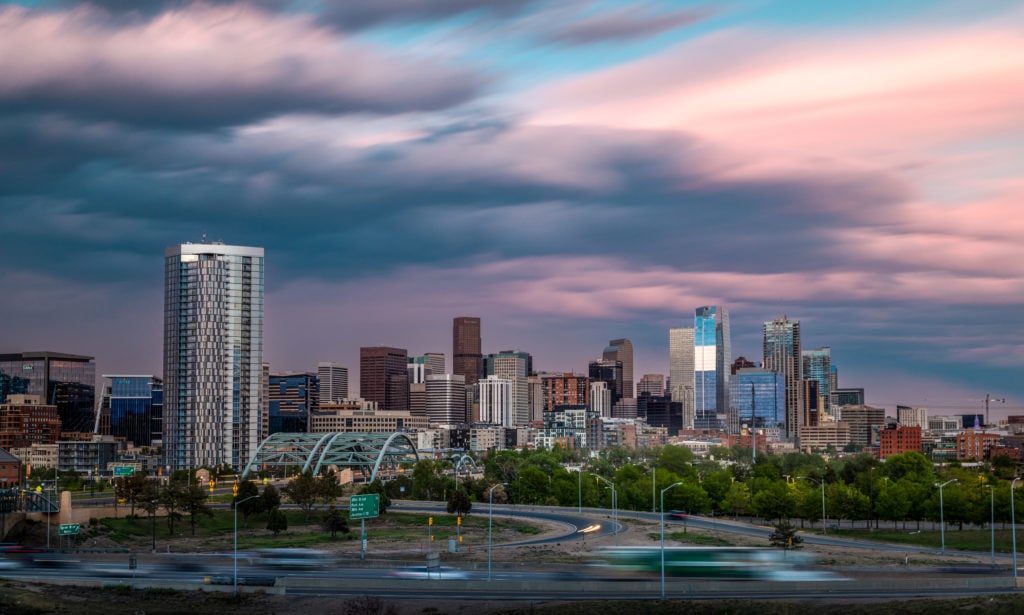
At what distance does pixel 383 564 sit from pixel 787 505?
7590cm

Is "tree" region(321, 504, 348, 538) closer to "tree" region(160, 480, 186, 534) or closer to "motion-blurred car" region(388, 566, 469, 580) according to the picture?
"tree" region(160, 480, 186, 534)

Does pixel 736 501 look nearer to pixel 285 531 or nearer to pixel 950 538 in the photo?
pixel 950 538

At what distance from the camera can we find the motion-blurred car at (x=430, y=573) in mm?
106625

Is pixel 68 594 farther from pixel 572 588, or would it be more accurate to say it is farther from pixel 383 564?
pixel 572 588

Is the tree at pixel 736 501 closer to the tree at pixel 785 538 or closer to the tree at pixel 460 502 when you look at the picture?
the tree at pixel 460 502

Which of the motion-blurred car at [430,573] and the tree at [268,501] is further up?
the tree at [268,501]

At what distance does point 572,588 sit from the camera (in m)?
97.9

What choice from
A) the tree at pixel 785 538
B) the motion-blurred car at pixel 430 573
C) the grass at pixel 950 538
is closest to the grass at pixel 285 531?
the motion-blurred car at pixel 430 573

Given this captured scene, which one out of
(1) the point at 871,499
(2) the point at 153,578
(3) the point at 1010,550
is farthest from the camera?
(1) the point at 871,499

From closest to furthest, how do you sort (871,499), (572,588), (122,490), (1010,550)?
1. (572,588)
2. (1010,550)
3. (122,490)
4. (871,499)

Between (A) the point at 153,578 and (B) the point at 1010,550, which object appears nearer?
(A) the point at 153,578

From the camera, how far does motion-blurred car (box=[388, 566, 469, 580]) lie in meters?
107

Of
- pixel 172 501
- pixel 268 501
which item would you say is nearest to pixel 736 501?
pixel 268 501

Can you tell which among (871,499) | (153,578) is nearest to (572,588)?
(153,578)
